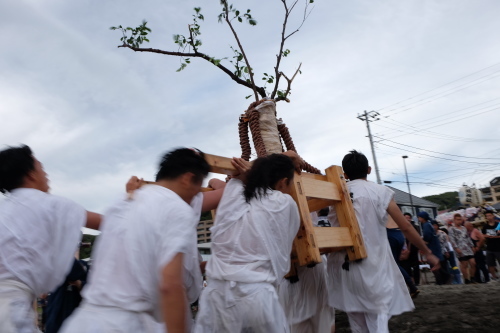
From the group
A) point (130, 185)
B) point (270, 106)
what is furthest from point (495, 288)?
point (130, 185)

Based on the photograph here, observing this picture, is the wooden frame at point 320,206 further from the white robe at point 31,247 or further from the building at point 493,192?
the building at point 493,192

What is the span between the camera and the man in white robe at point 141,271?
187cm

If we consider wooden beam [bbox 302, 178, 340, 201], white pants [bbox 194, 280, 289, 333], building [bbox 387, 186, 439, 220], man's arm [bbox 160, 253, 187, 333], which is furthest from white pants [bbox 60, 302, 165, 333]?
building [bbox 387, 186, 439, 220]

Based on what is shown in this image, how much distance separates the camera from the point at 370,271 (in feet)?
13.9

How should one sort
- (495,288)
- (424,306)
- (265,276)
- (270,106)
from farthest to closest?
1. (495,288)
2. (424,306)
3. (270,106)
4. (265,276)

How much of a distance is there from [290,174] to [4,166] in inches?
78.6

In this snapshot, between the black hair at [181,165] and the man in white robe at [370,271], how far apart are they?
2.41 metres

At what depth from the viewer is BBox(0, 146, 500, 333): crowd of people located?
6.45 feet

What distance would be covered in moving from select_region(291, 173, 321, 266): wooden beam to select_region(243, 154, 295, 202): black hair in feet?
0.62

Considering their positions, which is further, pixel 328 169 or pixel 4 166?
pixel 328 169

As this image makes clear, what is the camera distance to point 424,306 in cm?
632

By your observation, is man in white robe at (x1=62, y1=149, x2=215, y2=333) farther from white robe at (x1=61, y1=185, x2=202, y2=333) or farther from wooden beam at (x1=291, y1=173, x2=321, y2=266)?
wooden beam at (x1=291, y1=173, x2=321, y2=266)

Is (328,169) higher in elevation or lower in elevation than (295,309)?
higher

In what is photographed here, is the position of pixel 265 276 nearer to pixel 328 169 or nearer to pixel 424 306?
pixel 328 169
